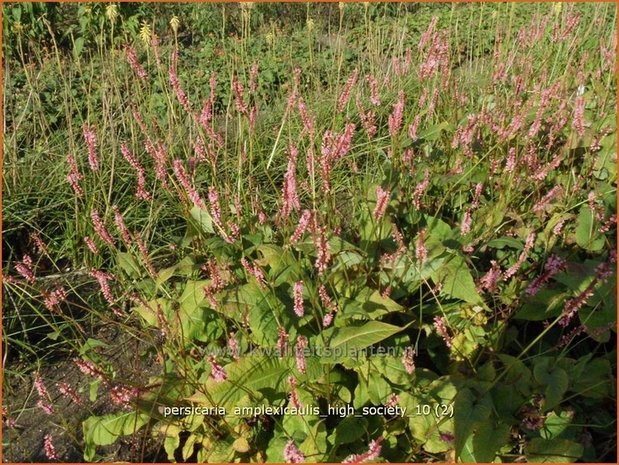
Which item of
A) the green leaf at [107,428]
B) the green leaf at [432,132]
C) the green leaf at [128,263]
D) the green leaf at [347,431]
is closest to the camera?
the green leaf at [347,431]

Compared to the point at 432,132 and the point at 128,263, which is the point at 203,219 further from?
the point at 432,132

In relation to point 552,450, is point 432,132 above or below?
above

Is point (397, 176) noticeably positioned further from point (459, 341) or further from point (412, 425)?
point (412, 425)

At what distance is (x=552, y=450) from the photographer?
1.60 metres

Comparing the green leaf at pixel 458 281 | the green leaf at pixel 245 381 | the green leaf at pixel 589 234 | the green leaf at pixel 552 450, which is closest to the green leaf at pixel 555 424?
the green leaf at pixel 552 450

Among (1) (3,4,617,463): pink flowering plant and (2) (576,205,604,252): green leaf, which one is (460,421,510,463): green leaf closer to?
(1) (3,4,617,463): pink flowering plant

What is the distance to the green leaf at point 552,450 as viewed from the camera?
1.58 m

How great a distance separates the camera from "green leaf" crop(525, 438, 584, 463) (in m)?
1.58

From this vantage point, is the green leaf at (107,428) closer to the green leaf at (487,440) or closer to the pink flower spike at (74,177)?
the pink flower spike at (74,177)

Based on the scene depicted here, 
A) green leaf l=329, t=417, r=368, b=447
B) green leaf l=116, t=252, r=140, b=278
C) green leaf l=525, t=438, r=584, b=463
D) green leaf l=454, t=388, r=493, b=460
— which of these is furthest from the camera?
green leaf l=116, t=252, r=140, b=278

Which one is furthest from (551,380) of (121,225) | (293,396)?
(121,225)

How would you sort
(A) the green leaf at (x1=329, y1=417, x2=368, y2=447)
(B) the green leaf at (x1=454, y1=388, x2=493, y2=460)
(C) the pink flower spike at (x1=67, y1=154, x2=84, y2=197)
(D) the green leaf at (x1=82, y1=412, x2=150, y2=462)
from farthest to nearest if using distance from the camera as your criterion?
(C) the pink flower spike at (x1=67, y1=154, x2=84, y2=197) < (D) the green leaf at (x1=82, y1=412, x2=150, y2=462) < (A) the green leaf at (x1=329, y1=417, x2=368, y2=447) < (B) the green leaf at (x1=454, y1=388, x2=493, y2=460)

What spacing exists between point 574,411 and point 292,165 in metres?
1.12

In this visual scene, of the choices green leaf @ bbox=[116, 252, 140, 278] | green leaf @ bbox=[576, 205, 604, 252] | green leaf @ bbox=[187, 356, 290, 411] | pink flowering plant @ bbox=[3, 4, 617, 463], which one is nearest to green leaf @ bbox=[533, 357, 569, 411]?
pink flowering plant @ bbox=[3, 4, 617, 463]
